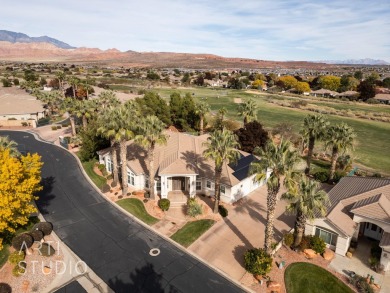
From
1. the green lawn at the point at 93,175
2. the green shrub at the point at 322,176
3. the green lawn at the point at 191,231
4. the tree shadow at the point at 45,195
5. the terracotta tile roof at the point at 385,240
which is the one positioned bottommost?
the green lawn at the point at 191,231

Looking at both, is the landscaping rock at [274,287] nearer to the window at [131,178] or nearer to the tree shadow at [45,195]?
the window at [131,178]

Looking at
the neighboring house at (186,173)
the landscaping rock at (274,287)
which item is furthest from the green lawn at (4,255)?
the landscaping rock at (274,287)

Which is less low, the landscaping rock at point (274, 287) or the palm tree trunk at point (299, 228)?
the palm tree trunk at point (299, 228)

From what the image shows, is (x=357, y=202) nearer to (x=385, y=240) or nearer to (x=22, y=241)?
(x=385, y=240)

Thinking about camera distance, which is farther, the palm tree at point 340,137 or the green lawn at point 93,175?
the green lawn at point 93,175

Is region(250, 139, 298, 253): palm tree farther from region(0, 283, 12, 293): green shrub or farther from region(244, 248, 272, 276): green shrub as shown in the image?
region(0, 283, 12, 293): green shrub

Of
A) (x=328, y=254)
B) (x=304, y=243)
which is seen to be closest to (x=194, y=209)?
(x=304, y=243)

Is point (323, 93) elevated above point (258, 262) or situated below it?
above
